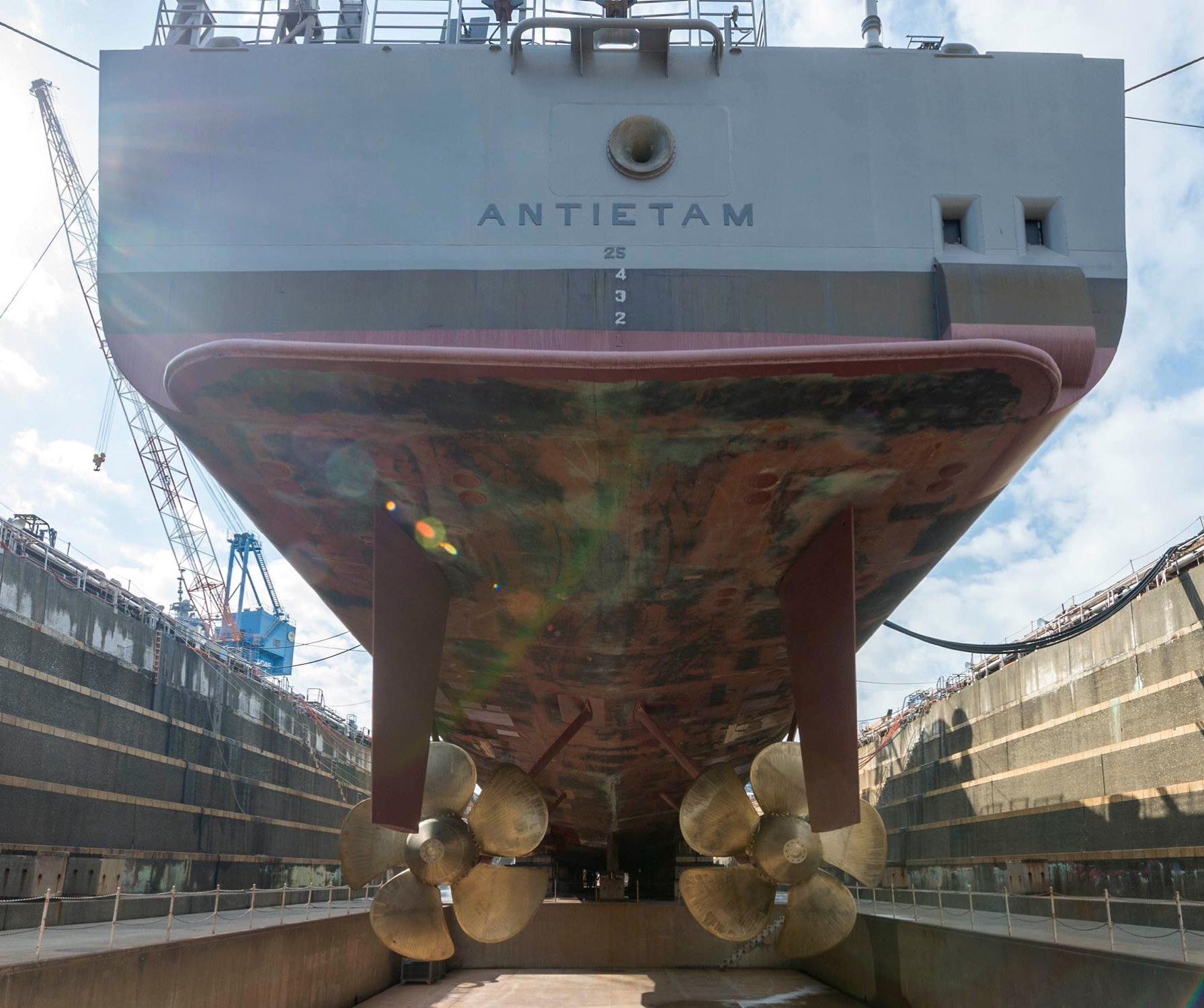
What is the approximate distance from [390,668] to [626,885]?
17069mm

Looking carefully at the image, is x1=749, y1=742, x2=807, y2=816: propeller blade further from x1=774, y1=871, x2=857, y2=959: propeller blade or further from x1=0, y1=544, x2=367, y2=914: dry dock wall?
x1=0, y1=544, x2=367, y2=914: dry dock wall

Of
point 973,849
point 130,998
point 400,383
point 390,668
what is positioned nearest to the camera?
point 400,383

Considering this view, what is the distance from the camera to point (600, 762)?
1412cm

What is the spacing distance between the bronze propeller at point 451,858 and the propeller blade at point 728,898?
202 cm

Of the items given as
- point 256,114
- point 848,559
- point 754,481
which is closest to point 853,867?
point 848,559

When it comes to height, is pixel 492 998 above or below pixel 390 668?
below

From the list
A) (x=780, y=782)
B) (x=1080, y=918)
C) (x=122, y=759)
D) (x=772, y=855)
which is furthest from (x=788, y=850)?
(x=122, y=759)

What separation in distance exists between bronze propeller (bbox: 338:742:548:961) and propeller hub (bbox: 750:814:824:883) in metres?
2.60

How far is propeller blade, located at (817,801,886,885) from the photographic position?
37.8ft

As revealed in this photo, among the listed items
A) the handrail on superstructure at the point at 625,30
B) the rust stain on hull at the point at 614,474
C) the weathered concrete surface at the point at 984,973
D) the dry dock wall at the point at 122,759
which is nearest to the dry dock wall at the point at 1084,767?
the weathered concrete surface at the point at 984,973

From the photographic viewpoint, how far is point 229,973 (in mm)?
11781

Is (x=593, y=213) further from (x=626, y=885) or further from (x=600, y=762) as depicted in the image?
(x=626, y=885)

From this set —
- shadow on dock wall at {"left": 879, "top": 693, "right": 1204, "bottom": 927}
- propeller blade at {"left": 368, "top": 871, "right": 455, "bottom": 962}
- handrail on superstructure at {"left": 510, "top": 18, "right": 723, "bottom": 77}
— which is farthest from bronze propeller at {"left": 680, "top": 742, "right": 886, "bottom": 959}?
handrail on superstructure at {"left": 510, "top": 18, "right": 723, "bottom": 77}

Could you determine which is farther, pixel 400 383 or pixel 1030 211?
pixel 1030 211
